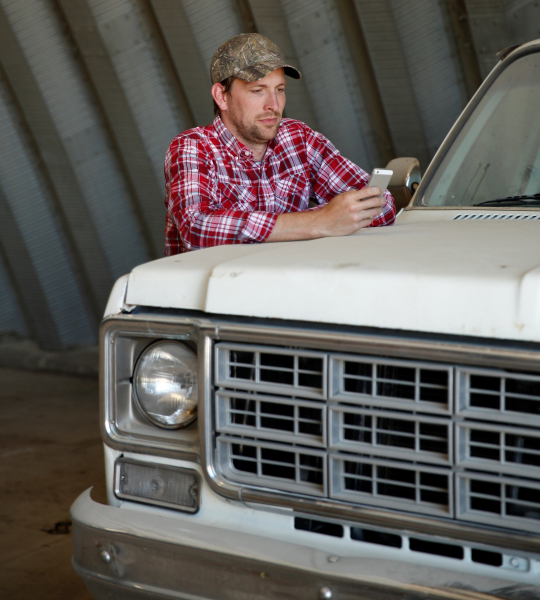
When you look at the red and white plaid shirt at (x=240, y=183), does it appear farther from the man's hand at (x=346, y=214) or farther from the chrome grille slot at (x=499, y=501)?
the chrome grille slot at (x=499, y=501)

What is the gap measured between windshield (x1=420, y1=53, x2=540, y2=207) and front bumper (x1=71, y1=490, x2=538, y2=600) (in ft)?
5.19

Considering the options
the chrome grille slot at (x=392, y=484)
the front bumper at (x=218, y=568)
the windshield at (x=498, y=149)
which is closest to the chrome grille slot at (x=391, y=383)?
the chrome grille slot at (x=392, y=484)

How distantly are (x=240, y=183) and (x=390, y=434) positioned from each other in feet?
4.96

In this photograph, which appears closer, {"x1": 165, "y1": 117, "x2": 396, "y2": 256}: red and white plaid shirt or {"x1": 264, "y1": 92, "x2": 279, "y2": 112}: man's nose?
{"x1": 165, "y1": 117, "x2": 396, "y2": 256}: red and white plaid shirt

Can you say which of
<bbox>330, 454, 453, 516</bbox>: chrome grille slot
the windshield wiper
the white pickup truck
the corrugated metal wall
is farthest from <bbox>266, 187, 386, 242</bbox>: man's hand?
the corrugated metal wall

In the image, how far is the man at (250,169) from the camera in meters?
2.46

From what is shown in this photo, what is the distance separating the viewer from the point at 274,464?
5.85ft

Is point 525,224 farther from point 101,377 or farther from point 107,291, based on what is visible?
point 107,291

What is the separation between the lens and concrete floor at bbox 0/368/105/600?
3102 millimetres

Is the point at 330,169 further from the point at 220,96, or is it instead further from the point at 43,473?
the point at 43,473

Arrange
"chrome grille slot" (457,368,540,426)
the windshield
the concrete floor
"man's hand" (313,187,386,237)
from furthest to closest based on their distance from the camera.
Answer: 1. the concrete floor
2. the windshield
3. "man's hand" (313,187,386,237)
4. "chrome grille slot" (457,368,540,426)

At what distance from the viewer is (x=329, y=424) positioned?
5.40ft

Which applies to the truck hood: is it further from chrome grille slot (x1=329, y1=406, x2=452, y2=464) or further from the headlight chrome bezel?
chrome grille slot (x1=329, y1=406, x2=452, y2=464)

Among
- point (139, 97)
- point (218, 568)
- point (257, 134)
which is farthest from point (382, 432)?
point (139, 97)
